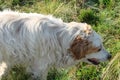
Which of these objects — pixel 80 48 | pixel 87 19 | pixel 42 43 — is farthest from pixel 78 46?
pixel 87 19

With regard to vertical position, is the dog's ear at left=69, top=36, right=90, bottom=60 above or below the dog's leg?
above

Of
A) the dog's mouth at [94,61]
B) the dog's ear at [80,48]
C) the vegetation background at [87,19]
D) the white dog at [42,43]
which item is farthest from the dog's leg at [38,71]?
the dog's mouth at [94,61]

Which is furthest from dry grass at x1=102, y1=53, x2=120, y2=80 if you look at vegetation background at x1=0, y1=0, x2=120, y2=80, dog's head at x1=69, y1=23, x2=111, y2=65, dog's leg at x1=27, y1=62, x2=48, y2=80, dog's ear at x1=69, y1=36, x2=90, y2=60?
dog's leg at x1=27, y1=62, x2=48, y2=80

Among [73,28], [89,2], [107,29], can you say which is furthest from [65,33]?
[89,2]

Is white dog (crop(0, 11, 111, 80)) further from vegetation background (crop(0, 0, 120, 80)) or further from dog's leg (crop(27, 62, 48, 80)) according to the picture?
vegetation background (crop(0, 0, 120, 80))

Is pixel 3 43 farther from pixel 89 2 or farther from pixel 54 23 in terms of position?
pixel 89 2

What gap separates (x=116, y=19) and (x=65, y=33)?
190 centimetres

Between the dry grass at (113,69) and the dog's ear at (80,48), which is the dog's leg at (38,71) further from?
the dry grass at (113,69)

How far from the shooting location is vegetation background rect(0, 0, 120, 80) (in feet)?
20.9

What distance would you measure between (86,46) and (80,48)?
3.8 inches

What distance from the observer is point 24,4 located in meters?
8.00

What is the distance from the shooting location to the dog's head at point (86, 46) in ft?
19.0

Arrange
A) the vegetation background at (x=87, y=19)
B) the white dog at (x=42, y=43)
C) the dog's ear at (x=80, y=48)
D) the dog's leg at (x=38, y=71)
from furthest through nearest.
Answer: the vegetation background at (x=87, y=19), the dog's leg at (x=38, y=71), the dog's ear at (x=80, y=48), the white dog at (x=42, y=43)

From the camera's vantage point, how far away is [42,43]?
226 inches
